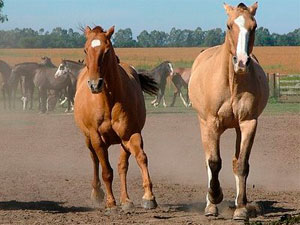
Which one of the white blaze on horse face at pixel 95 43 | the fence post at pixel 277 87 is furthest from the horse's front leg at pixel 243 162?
the fence post at pixel 277 87

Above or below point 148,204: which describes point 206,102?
above

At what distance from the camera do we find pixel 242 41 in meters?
9.11

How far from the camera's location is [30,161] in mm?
16781

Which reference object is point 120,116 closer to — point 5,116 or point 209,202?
point 209,202

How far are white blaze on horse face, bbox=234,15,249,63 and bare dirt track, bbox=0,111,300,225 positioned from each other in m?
1.86

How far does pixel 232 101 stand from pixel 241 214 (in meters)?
1.25

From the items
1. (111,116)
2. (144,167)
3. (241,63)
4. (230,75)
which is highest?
(241,63)

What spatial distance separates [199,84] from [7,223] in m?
2.78

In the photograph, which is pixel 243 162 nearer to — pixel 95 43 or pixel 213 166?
pixel 213 166

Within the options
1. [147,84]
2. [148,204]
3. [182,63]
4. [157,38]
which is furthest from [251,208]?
[157,38]

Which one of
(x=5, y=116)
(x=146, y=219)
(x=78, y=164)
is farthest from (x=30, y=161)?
(x=5, y=116)

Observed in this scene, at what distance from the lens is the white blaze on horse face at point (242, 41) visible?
9.04 meters

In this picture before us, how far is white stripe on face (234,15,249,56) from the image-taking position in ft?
29.7

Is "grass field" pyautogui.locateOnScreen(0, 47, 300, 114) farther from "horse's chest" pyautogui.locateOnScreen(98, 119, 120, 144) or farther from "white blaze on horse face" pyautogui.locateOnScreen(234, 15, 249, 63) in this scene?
"white blaze on horse face" pyautogui.locateOnScreen(234, 15, 249, 63)
